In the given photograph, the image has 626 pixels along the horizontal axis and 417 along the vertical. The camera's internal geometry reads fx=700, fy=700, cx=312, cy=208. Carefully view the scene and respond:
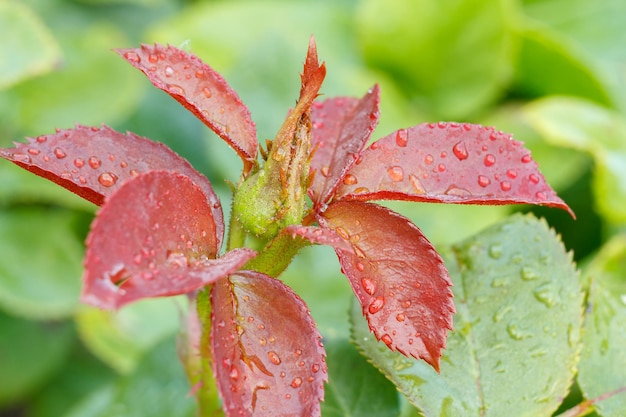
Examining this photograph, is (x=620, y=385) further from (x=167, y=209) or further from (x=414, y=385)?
(x=167, y=209)

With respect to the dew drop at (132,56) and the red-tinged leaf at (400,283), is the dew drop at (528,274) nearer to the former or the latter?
the red-tinged leaf at (400,283)

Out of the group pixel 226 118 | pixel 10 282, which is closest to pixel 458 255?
pixel 226 118

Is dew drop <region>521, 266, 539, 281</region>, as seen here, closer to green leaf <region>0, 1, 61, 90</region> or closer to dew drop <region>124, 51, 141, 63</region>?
dew drop <region>124, 51, 141, 63</region>

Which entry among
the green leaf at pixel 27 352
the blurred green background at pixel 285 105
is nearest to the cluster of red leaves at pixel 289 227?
the blurred green background at pixel 285 105

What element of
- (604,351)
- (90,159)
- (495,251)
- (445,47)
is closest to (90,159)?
(90,159)

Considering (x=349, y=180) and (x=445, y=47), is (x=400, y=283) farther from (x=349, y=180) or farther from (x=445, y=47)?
(x=445, y=47)

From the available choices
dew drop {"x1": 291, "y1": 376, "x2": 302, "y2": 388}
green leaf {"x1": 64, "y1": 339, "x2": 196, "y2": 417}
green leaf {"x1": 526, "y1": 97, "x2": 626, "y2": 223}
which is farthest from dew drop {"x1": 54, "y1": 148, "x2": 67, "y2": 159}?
green leaf {"x1": 526, "y1": 97, "x2": 626, "y2": 223}
